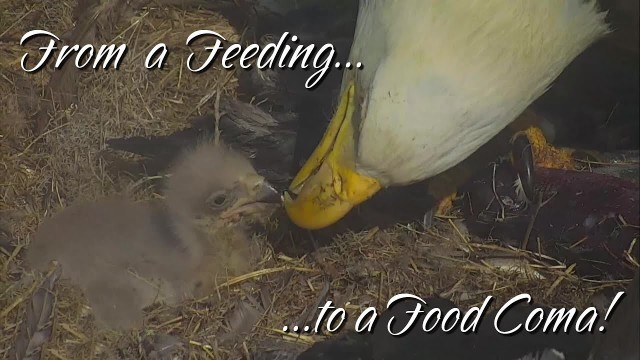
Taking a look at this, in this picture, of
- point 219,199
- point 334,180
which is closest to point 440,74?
point 334,180

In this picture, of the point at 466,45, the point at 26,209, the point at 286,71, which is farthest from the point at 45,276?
the point at 466,45

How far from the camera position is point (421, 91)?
1.41 m

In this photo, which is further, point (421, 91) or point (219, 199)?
point (219, 199)

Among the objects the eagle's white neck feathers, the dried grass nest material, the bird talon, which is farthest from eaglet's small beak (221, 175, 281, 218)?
the bird talon

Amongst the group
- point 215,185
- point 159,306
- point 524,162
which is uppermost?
point 215,185

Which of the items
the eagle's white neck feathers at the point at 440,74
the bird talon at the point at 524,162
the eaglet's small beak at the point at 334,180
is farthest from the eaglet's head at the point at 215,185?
the bird talon at the point at 524,162

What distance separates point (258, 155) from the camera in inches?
70.0

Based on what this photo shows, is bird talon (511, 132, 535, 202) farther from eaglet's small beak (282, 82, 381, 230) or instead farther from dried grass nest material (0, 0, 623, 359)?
eaglet's small beak (282, 82, 381, 230)

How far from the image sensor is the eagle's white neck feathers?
4.64 ft

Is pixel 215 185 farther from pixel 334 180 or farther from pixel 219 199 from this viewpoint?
pixel 334 180

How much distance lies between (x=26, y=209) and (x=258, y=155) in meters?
0.46

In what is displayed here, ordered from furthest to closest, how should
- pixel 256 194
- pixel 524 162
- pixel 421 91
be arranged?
pixel 256 194, pixel 524 162, pixel 421 91

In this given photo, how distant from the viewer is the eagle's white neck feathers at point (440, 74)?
141 cm

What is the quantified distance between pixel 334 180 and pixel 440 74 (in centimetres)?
25
